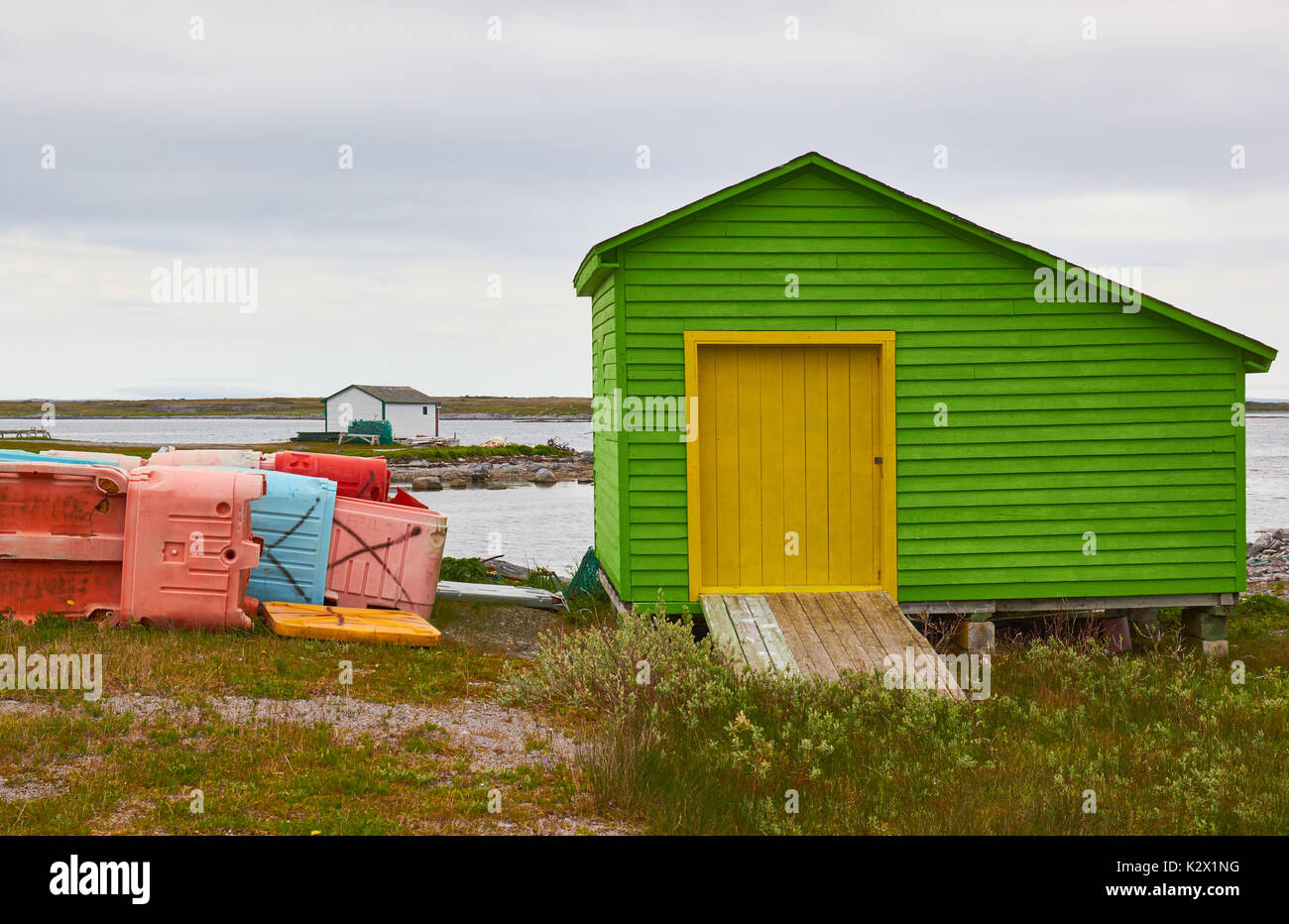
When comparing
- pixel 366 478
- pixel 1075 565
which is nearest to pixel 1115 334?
pixel 1075 565

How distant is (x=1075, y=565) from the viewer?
34.1 feet

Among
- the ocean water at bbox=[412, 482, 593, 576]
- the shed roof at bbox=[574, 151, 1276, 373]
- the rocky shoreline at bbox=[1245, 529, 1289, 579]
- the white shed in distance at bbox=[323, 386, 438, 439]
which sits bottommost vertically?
the rocky shoreline at bbox=[1245, 529, 1289, 579]

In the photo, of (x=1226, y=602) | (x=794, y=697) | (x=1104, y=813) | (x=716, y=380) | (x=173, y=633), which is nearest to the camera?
(x=1104, y=813)

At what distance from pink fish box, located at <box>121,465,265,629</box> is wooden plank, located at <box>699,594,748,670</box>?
149 inches

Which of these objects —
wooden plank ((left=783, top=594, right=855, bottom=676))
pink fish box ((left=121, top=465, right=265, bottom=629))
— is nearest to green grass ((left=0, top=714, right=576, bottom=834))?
pink fish box ((left=121, top=465, right=265, bottom=629))

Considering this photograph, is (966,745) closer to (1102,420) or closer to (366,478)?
(1102,420)

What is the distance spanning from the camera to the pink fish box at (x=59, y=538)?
29.6 feet

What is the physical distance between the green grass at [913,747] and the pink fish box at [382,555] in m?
2.64

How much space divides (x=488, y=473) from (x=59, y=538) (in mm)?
42793

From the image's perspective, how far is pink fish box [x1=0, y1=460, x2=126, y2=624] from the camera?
903cm

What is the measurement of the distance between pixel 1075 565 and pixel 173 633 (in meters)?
7.93

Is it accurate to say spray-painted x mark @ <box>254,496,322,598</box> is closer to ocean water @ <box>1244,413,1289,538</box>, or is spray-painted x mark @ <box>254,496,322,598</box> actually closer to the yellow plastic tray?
the yellow plastic tray

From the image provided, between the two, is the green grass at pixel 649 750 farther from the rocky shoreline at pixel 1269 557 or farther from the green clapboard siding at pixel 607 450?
the rocky shoreline at pixel 1269 557

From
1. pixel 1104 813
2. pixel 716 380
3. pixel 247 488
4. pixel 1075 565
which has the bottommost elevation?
pixel 1104 813
